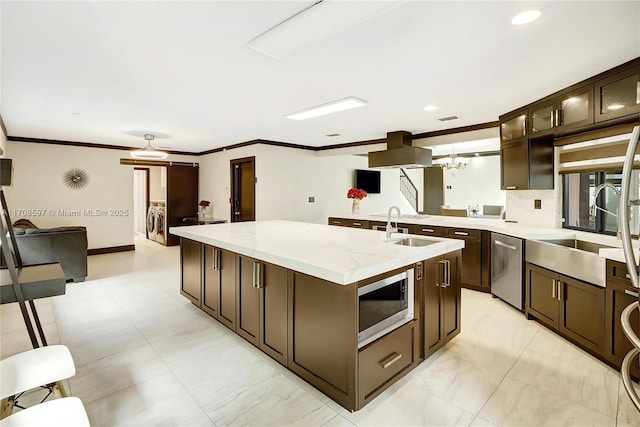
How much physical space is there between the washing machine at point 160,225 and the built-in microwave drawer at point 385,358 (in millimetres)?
7057

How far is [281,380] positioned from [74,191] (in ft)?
21.0

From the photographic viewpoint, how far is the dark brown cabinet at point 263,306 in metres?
2.25

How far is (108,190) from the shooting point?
6773 millimetres

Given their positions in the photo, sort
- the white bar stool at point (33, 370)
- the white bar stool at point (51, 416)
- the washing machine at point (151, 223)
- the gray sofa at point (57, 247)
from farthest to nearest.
→ the washing machine at point (151, 223)
the gray sofa at point (57, 247)
the white bar stool at point (33, 370)
the white bar stool at point (51, 416)

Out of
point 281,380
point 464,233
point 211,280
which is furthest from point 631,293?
point 211,280

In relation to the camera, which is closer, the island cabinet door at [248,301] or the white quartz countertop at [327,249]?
the white quartz countertop at [327,249]

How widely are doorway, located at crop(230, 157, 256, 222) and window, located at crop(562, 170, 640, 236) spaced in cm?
476

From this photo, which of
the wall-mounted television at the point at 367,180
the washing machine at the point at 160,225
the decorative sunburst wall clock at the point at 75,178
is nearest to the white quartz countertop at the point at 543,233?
the wall-mounted television at the point at 367,180

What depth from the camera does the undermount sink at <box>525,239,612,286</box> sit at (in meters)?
2.39

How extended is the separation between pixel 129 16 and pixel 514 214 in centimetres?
450

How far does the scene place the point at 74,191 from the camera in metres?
6.38

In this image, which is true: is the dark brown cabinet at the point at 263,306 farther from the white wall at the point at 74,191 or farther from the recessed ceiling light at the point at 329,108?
the white wall at the point at 74,191

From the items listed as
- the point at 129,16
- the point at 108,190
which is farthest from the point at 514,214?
the point at 108,190

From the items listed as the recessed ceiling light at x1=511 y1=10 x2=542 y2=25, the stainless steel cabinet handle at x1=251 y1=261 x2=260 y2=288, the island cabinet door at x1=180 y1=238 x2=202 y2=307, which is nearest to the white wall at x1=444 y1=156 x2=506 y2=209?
the recessed ceiling light at x1=511 y1=10 x2=542 y2=25
